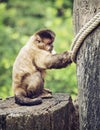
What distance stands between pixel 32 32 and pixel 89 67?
9.35m

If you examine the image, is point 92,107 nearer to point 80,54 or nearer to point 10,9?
point 80,54

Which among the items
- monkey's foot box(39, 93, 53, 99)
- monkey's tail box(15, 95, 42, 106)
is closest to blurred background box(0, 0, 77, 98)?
monkey's foot box(39, 93, 53, 99)

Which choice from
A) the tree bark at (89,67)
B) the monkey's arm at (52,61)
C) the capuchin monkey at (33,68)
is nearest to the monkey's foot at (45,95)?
the capuchin monkey at (33,68)

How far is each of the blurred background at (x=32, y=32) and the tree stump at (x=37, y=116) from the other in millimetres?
3650

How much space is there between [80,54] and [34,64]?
122 cm

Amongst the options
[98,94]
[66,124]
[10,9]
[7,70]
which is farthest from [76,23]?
[10,9]

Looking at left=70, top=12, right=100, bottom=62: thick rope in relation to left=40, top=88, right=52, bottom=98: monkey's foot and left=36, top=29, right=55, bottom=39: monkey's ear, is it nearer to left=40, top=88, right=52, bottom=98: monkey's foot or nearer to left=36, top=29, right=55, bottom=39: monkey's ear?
left=40, top=88, right=52, bottom=98: monkey's foot

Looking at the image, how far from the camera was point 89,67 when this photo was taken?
561cm

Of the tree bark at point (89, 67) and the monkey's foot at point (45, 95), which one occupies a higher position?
the tree bark at point (89, 67)

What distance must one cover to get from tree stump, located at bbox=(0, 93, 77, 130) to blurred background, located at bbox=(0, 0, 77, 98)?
3650mm

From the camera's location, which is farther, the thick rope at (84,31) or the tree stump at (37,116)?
the tree stump at (37,116)

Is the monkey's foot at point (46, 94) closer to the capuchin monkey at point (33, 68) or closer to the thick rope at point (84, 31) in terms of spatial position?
the capuchin monkey at point (33, 68)

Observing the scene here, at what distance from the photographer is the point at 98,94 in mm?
5602

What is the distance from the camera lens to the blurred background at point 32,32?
10.6 meters
